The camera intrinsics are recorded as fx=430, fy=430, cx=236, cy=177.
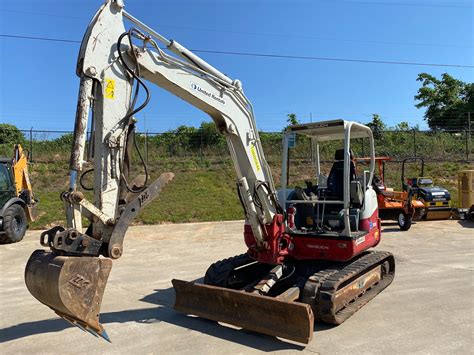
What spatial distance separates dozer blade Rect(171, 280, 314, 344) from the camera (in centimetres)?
470

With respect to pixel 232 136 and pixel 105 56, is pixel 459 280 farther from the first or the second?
pixel 105 56

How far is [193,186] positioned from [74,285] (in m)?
16.3

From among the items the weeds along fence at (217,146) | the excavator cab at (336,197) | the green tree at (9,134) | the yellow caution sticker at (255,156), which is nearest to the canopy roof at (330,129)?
the excavator cab at (336,197)

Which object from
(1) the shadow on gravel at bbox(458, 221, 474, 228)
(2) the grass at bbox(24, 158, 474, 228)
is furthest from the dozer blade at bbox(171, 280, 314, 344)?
(1) the shadow on gravel at bbox(458, 221, 474, 228)

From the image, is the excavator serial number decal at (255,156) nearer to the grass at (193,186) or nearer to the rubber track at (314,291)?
the rubber track at (314,291)

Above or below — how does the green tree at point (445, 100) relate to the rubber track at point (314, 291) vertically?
above

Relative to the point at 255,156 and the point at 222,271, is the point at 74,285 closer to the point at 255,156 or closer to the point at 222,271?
the point at 222,271

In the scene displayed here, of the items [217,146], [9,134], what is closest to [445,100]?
[217,146]

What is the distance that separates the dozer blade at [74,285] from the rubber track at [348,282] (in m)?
2.58

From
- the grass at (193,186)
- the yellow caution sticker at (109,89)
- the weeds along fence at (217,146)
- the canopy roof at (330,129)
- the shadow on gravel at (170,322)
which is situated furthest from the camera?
the weeds along fence at (217,146)

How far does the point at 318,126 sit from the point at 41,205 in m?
13.7

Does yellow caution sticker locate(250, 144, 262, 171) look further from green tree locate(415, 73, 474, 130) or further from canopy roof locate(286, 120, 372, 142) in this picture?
green tree locate(415, 73, 474, 130)

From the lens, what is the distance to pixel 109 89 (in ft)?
14.7

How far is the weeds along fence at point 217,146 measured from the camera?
23.5m
